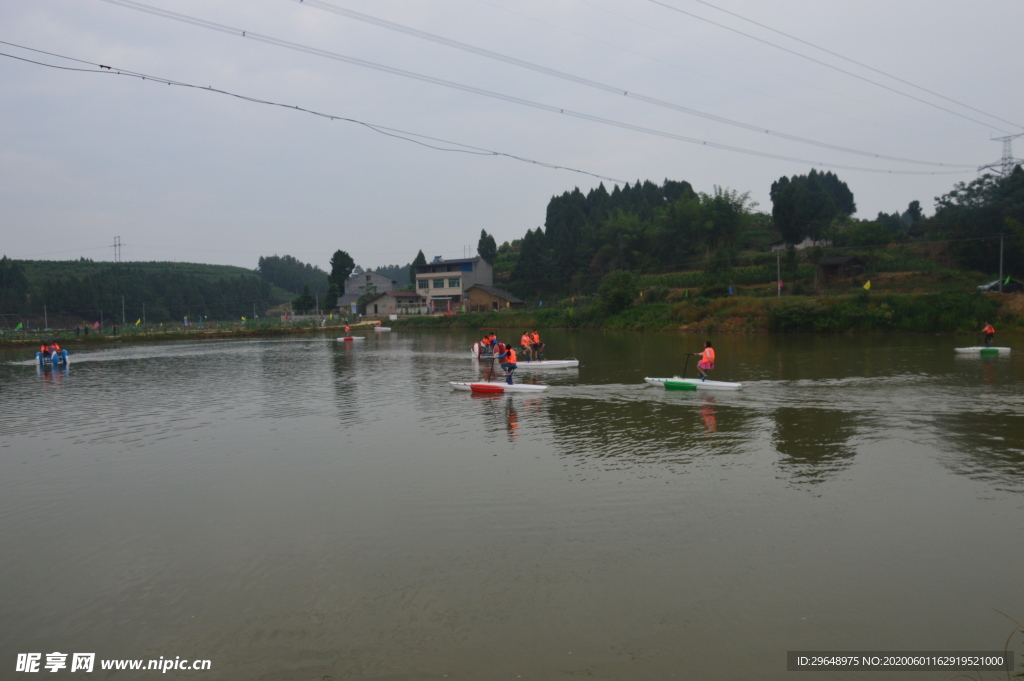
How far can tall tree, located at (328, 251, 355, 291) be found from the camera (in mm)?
112806

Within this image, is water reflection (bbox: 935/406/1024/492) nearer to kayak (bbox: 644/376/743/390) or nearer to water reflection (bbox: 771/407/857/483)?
water reflection (bbox: 771/407/857/483)

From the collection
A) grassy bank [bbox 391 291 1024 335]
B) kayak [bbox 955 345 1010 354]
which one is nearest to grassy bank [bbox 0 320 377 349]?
grassy bank [bbox 391 291 1024 335]

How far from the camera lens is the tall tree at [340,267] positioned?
370ft

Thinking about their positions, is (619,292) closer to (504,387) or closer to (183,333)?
(504,387)

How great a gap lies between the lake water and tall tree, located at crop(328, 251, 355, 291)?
9367 centimetres

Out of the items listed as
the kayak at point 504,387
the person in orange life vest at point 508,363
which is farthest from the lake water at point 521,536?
the person in orange life vest at point 508,363

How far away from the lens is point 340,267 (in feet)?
372

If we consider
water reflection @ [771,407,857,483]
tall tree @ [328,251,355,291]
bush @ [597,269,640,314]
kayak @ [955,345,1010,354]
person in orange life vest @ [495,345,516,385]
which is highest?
tall tree @ [328,251,355,291]

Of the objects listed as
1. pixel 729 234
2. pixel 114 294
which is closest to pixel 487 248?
pixel 729 234

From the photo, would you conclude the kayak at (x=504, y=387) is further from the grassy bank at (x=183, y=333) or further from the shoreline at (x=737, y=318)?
the grassy bank at (x=183, y=333)

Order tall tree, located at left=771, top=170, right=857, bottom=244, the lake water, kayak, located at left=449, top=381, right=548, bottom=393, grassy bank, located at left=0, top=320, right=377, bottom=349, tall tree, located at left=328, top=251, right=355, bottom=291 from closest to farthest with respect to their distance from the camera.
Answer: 1. the lake water
2. kayak, located at left=449, top=381, right=548, bottom=393
3. grassy bank, located at left=0, top=320, right=377, bottom=349
4. tall tree, located at left=771, top=170, right=857, bottom=244
5. tall tree, located at left=328, top=251, right=355, bottom=291

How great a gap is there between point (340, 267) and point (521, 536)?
109 meters

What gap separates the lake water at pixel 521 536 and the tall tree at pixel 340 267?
93666 mm

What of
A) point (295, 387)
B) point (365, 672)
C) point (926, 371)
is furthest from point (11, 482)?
point (926, 371)
